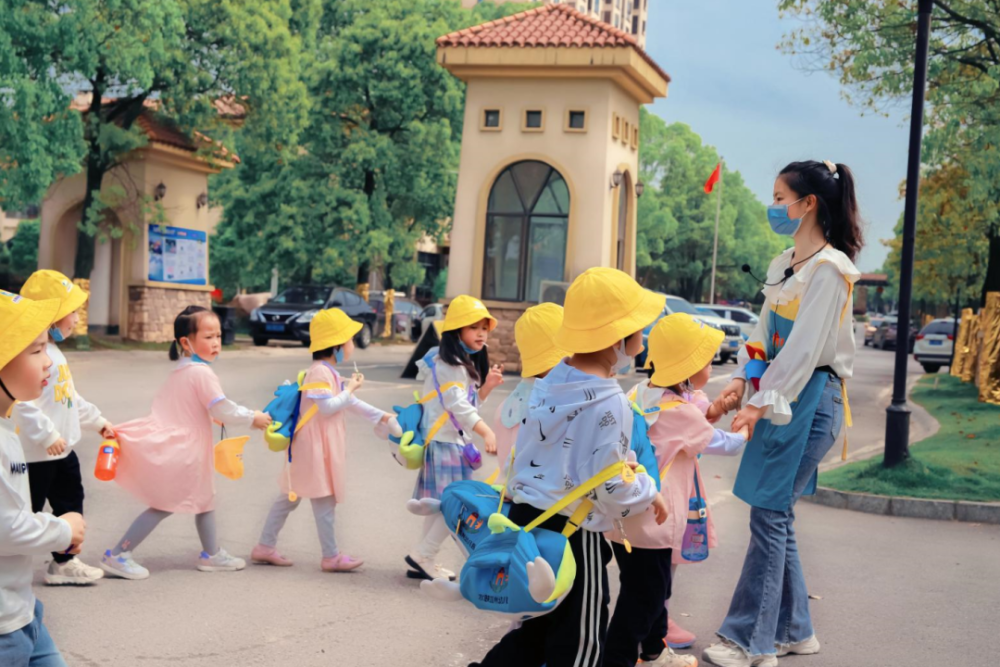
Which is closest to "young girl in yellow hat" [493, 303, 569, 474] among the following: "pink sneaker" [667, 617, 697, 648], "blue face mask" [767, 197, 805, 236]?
"blue face mask" [767, 197, 805, 236]

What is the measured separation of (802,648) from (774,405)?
1257 millimetres

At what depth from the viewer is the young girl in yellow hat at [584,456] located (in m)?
3.42

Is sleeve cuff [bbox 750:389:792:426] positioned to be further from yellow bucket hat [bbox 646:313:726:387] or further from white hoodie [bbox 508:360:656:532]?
white hoodie [bbox 508:360:656:532]

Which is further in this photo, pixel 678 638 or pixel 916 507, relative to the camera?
pixel 916 507

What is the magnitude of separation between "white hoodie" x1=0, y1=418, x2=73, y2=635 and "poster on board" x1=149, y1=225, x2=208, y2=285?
25746mm

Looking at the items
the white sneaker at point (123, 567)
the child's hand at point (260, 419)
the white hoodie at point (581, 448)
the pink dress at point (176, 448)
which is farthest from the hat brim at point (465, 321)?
the white hoodie at point (581, 448)

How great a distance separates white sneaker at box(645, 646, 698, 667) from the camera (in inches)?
183

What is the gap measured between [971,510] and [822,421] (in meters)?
4.75

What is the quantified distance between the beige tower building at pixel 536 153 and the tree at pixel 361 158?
37.0ft

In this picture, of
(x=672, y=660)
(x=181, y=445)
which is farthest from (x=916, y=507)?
(x=181, y=445)

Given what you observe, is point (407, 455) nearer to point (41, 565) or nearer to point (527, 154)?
point (41, 565)

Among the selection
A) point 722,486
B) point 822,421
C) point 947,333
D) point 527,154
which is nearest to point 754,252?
point 947,333

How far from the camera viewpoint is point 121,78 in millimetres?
23766

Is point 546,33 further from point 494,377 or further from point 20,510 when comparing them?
point 20,510
